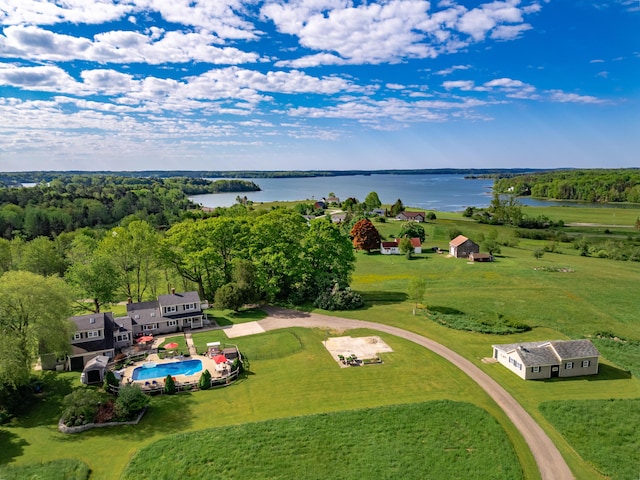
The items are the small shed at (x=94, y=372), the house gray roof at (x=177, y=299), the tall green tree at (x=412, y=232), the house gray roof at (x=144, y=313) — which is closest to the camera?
the small shed at (x=94, y=372)

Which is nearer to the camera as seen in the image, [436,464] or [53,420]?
[436,464]

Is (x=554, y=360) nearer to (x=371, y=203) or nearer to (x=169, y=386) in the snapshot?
(x=169, y=386)

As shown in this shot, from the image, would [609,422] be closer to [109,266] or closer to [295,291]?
[295,291]

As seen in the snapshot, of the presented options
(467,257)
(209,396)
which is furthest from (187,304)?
(467,257)

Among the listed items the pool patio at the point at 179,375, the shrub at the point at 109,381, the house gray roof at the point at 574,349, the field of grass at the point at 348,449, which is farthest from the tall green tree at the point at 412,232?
the shrub at the point at 109,381

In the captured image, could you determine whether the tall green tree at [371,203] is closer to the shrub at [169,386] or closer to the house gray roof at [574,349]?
the house gray roof at [574,349]

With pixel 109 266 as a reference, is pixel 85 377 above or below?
below
